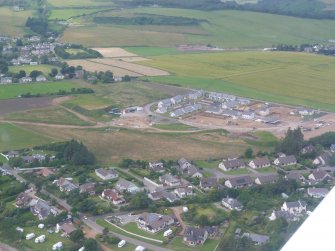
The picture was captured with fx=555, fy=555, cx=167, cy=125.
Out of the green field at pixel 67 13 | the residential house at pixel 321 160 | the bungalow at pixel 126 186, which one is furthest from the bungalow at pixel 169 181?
the green field at pixel 67 13

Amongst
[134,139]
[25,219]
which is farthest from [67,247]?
[134,139]

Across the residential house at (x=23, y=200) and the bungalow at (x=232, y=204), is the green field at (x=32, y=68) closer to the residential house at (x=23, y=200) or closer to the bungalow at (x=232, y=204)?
the residential house at (x=23, y=200)

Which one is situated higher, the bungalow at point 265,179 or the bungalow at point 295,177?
the bungalow at point 295,177

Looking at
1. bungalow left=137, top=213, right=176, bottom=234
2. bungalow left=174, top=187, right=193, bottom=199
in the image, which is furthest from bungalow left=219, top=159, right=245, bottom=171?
bungalow left=137, top=213, right=176, bottom=234

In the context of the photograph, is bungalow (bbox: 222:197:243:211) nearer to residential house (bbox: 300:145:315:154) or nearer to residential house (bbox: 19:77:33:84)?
residential house (bbox: 300:145:315:154)

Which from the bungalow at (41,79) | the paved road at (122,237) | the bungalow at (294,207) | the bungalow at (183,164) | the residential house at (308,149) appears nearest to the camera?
the paved road at (122,237)

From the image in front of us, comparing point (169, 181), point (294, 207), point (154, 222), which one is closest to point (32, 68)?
point (169, 181)
